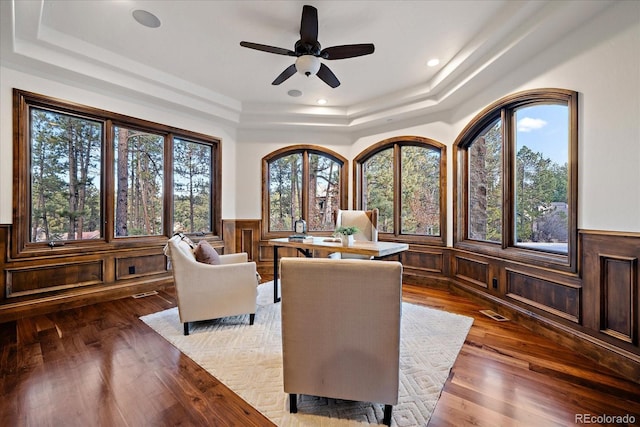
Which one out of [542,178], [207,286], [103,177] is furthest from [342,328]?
[103,177]

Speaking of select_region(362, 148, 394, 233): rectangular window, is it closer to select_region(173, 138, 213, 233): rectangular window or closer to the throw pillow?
select_region(173, 138, 213, 233): rectangular window

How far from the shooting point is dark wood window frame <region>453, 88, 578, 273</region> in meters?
2.32

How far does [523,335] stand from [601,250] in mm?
983

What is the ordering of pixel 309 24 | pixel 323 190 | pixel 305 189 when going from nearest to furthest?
pixel 309 24, pixel 305 189, pixel 323 190

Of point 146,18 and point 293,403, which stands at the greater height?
point 146,18

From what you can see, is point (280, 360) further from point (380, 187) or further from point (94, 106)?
point (94, 106)

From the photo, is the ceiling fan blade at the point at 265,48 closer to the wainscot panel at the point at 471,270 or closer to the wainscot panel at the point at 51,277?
the wainscot panel at the point at 51,277

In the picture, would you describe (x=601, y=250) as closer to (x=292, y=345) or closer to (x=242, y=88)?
(x=292, y=345)

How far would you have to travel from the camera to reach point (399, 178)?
468 centimetres

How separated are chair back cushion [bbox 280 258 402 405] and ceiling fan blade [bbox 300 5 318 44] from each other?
211cm

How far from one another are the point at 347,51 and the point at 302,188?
2.91 meters

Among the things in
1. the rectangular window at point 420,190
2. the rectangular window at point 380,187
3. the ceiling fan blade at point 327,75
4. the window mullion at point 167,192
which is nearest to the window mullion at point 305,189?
the rectangular window at point 380,187

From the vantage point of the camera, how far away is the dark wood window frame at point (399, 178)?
13.5 ft

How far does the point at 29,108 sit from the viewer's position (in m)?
2.94
